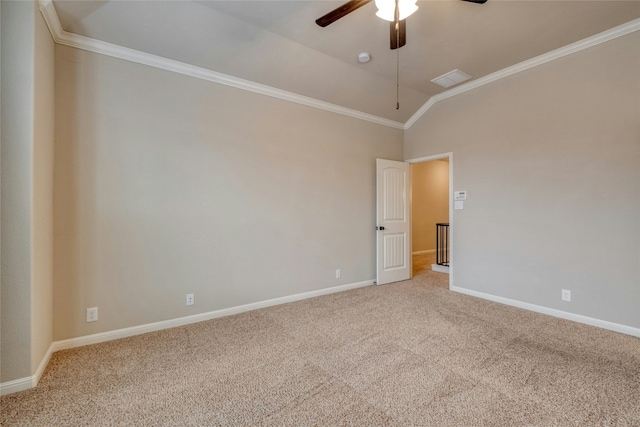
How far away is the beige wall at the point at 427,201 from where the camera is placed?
23.6 ft

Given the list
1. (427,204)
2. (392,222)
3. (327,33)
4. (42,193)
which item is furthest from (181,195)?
(427,204)

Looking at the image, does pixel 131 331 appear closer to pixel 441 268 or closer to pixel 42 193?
pixel 42 193

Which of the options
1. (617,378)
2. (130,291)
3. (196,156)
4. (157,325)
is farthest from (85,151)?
(617,378)

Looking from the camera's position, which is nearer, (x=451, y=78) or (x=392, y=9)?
(x=392, y=9)

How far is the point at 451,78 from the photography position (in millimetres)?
3742

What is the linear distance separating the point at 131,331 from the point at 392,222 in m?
3.75

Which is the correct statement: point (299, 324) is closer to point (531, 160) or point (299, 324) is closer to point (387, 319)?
point (387, 319)

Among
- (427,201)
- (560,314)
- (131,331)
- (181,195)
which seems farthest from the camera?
(427,201)

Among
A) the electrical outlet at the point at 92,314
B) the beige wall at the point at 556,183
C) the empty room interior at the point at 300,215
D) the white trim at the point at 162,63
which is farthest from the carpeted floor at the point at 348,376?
the white trim at the point at 162,63

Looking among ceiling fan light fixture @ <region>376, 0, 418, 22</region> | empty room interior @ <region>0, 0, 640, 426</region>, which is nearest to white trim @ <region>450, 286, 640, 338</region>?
empty room interior @ <region>0, 0, 640, 426</region>

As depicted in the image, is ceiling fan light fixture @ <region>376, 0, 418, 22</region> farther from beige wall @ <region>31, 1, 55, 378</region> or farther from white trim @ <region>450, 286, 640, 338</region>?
white trim @ <region>450, 286, 640, 338</region>

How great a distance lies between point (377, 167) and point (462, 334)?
8.63 ft

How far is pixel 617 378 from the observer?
1989 mm

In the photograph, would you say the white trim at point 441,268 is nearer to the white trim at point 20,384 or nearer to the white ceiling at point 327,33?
the white ceiling at point 327,33
